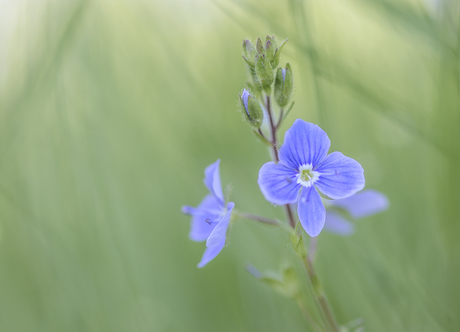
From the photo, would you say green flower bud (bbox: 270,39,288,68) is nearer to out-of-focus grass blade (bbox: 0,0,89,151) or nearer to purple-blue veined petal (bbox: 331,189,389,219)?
purple-blue veined petal (bbox: 331,189,389,219)

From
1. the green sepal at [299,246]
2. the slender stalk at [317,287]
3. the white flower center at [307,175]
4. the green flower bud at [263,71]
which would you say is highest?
the green flower bud at [263,71]

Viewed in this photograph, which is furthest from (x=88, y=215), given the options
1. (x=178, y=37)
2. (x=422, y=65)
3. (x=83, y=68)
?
(x=422, y=65)

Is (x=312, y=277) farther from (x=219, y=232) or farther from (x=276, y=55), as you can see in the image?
(x=276, y=55)

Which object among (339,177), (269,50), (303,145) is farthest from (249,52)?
(339,177)

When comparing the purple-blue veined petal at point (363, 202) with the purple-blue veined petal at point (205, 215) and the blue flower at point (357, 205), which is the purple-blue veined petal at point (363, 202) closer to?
the blue flower at point (357, 205)

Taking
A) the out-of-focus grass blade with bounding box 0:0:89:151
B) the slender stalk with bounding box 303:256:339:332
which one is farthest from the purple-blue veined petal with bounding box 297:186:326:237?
the out-of-focus grass blade with bounding box 0:0:89:151

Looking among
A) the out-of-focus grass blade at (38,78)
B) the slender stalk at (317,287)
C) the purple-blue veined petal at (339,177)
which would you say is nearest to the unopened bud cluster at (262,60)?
the purple-blue veined petal at (339,177)

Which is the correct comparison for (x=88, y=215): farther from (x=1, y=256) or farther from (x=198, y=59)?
(x=198, y=59)
